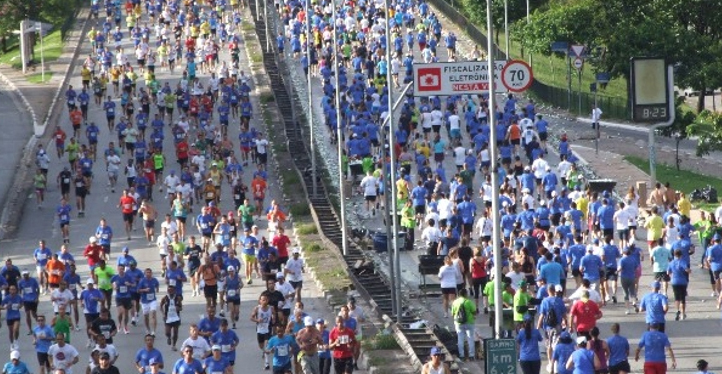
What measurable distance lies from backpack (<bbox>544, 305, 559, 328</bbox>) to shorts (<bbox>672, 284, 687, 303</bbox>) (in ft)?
13.6

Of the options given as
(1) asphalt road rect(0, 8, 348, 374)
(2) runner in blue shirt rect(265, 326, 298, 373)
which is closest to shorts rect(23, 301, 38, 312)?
(1) asphalt road rect(0, 8, 348, 374)

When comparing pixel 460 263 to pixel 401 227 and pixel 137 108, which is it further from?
pixel 137 108

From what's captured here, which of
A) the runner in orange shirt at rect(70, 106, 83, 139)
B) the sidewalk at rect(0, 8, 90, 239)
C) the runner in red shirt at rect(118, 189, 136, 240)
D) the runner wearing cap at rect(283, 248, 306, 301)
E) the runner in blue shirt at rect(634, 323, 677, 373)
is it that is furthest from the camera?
the runner in orange shirt at rect(70, 106, 83, 139)

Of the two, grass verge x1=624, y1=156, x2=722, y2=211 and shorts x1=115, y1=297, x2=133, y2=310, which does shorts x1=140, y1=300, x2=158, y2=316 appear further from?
grass verge x1=624, y1=156, x2=722, y2=211

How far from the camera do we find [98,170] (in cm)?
5519

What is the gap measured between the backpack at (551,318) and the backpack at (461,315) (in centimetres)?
137

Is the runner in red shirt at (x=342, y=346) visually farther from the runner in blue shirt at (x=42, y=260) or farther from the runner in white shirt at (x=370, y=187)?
the runner in white shirt at (x=370, y=187)

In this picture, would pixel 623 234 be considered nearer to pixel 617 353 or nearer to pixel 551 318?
pixel 551 318

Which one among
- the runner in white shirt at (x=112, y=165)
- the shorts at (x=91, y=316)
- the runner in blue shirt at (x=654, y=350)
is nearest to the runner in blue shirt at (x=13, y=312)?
the shorts at (x=91, y=316)

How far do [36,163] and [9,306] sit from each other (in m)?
20.5

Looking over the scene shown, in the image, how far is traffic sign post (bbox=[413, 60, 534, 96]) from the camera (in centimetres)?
3139

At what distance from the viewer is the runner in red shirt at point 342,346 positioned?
1191 inches

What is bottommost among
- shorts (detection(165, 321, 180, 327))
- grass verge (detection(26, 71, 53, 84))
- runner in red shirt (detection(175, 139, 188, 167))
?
shorts (detection(165, 321, 180, 327))

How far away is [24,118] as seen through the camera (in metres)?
66.4
